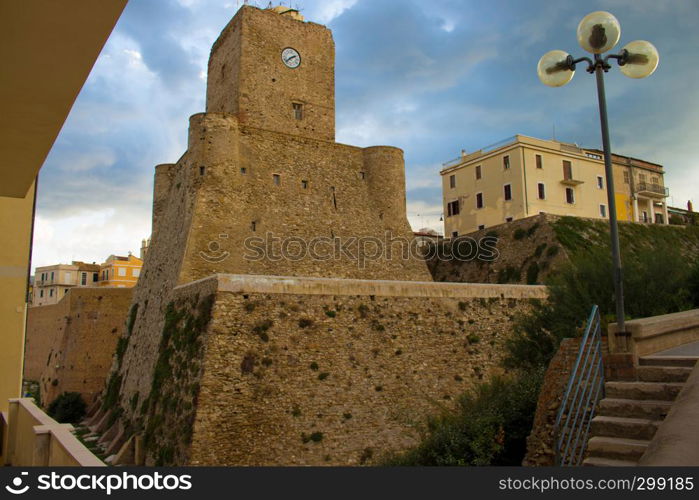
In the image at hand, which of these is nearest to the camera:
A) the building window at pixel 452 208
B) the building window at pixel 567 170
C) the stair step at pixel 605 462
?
the stair step at pixel 605 462

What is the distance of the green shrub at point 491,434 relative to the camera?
26.4 ft

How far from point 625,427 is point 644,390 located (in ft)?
2.18

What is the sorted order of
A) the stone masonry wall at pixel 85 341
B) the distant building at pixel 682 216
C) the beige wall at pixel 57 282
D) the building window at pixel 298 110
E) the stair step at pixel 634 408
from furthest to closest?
1. the beige wall at pixel 57 282
2. the distant building at pixel 682 216
3. the stone masonry wall at pixel 85 341
4. the building window at pixel 298 110
5. the stair step at pixel 634 408

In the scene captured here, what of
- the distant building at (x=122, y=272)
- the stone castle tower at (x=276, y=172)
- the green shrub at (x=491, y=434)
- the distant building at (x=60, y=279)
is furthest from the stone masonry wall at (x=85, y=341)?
the distant building at (x=60, y=279)

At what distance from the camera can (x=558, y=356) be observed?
673 centimetres

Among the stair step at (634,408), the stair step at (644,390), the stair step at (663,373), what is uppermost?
the stair step at (663,373)

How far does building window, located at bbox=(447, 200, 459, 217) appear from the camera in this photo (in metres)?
32.5

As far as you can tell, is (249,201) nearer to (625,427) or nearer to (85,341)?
(85,341)

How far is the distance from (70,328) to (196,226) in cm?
1318

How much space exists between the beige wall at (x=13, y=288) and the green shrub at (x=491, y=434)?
25.5 feet

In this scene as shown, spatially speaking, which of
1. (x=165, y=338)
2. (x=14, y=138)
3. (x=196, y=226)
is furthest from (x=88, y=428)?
(x=14, y=138)

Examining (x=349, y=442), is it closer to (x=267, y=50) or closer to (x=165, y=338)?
(x=165, y=338)

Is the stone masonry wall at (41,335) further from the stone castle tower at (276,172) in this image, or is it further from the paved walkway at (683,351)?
the paved walkway at (683,351)

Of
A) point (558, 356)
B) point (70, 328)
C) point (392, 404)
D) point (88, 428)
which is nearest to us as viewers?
point (558, 356)
